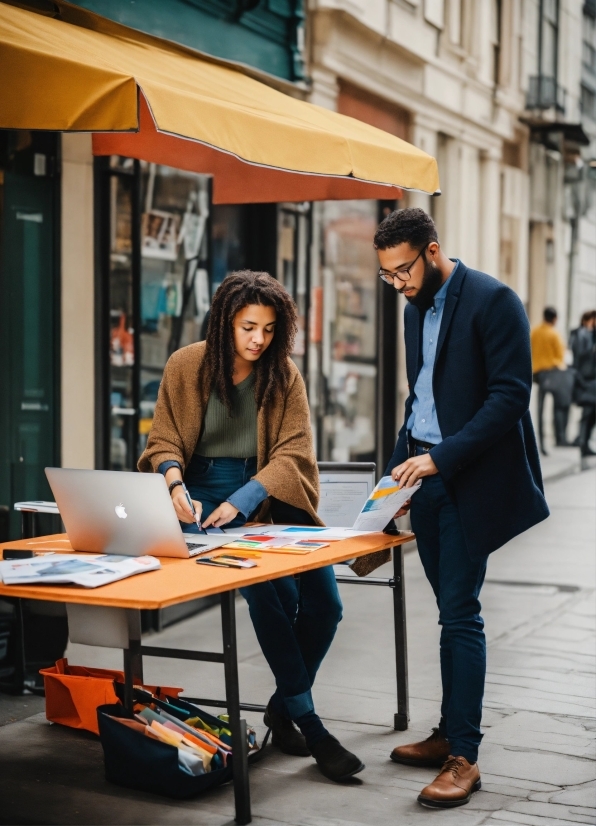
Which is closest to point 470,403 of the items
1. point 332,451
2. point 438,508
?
point 438,508

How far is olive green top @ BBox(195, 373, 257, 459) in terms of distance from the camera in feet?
16.5

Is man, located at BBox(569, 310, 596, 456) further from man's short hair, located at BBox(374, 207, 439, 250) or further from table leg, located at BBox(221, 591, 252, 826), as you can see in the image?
table leg, located at BBox(221, 591, 252, 826)

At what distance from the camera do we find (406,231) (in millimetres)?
4488

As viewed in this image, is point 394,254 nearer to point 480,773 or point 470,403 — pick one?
point 470,403

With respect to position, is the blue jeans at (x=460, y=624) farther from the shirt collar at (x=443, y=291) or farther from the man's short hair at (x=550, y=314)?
the man's short hair at (x=550, y=314)

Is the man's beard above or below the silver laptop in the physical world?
above

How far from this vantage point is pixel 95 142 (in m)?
6.72

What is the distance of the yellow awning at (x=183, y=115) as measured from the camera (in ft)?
15.3

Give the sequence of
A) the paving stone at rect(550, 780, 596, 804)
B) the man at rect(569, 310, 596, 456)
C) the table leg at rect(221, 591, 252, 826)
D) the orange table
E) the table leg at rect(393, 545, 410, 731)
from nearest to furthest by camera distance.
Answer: the orange table → the table leg at rect(221, 591, 252, 826) → the paving stone at rect(550, 780, 596, 804) → the table leg at rect(393, 545, 410, 731) → the man at rect(569, 310, 596, 456)

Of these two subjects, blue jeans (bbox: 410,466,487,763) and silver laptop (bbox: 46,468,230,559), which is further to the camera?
blue jeans (bbox: 410,466,487,763)

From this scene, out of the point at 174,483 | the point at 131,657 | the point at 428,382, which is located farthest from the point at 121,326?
the point at 428,382

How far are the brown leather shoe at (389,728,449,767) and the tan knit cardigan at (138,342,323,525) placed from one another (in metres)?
1.01

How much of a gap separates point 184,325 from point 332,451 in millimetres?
2884

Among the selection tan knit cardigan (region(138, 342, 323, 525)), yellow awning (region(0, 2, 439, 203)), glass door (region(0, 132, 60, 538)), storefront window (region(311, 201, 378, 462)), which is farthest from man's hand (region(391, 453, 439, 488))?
storefront window (region(311, 201, 378, 462))
